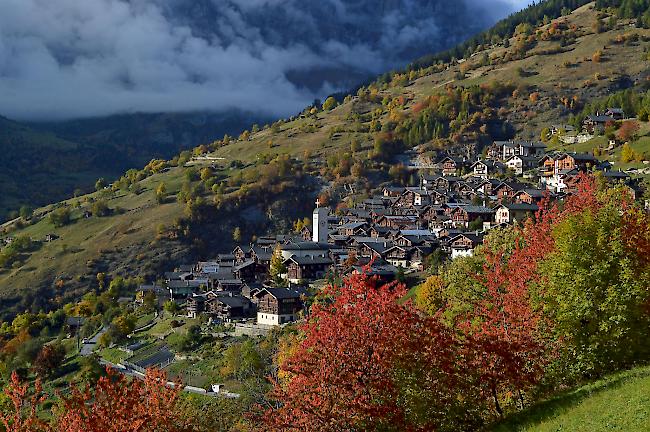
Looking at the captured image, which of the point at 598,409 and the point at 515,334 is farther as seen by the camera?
the point at 515,334

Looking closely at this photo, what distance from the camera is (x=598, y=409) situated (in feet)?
70.0

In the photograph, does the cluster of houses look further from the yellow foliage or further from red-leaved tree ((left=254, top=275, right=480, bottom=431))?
red-leaved tree ((left=254, top=275, right=480, bottom=431))

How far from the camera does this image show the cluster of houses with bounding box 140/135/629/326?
9088 cm

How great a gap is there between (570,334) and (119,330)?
268ft

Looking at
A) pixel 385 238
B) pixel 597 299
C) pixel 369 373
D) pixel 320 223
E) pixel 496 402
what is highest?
pixel 597 299

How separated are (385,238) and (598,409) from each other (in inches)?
3381

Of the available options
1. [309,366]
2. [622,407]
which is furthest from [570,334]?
[309,366]

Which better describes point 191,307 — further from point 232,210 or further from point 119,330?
point 232,210

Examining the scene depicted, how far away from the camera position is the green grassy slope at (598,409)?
19.6 metres

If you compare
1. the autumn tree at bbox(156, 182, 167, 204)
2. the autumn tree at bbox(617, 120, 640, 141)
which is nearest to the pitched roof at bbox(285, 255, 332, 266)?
the autumn tree at bbox(617, 120, 640, 141)

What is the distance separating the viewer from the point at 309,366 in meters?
21.4

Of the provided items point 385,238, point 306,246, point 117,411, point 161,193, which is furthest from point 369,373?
point 161,193

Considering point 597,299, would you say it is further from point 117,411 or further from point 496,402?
point 117,411

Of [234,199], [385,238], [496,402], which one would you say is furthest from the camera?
[234,199]
